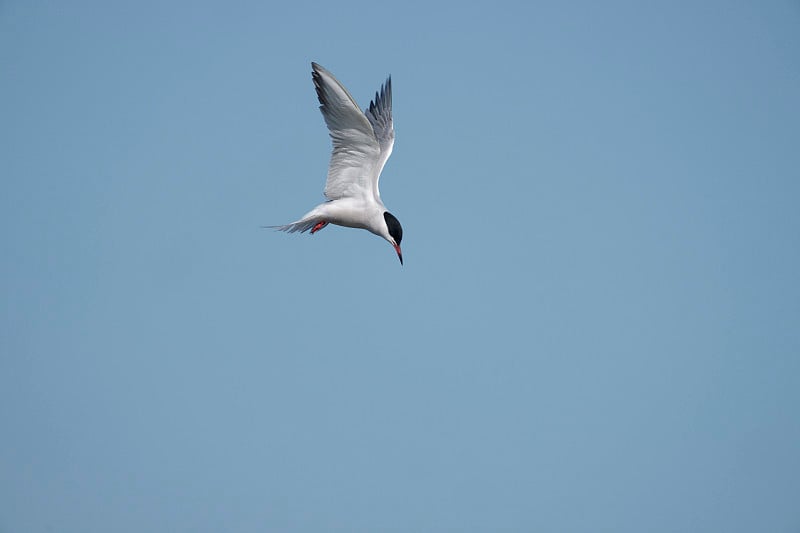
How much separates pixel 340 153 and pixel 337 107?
108 cm

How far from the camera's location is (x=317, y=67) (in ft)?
47.0

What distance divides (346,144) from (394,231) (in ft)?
5.20

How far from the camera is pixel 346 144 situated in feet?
51.5

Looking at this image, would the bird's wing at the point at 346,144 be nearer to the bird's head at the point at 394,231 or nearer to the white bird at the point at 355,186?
the white bird at the point at 355,186

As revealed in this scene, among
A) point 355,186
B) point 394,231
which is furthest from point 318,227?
point 394,231

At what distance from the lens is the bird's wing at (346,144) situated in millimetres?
14586

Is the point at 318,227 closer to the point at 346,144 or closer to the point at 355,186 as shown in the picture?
the point at 355,186

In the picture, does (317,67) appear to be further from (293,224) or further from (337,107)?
(293,224)

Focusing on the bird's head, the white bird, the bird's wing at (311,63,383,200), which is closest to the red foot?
the white bird

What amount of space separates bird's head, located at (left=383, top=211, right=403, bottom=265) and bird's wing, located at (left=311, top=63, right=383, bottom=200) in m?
0.54

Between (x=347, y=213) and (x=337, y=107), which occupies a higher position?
(x=337, y=107)

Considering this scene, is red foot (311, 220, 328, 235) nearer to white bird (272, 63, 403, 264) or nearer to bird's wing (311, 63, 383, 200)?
white bird (272, 63, 403, 264)

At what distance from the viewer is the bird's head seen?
619 inches

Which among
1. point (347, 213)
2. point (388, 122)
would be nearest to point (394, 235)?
point (347, 213)
